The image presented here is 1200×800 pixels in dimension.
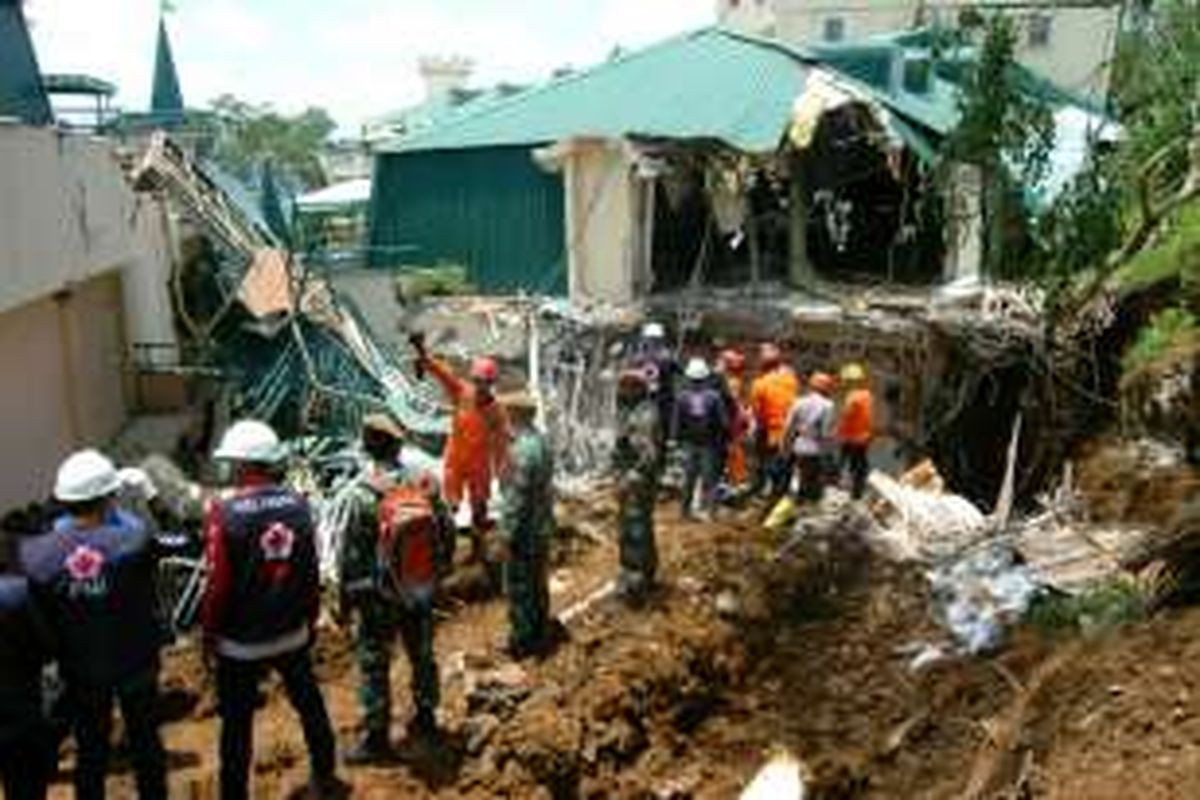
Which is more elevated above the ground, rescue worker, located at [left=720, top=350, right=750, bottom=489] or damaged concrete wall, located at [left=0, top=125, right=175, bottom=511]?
damaged concrete wall, located at [left=0, top=125, right=175, bottom=511]

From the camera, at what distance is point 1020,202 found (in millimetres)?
19328

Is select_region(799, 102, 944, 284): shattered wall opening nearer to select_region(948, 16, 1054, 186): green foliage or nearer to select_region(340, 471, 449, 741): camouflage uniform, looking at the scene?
select_region(948, 16, 1054, 186): green foliage

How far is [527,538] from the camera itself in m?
9.05

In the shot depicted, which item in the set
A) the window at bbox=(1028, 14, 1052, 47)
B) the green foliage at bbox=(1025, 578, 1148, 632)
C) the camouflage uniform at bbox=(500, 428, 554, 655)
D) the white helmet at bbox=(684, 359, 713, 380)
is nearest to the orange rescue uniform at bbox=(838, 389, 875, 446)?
the white helmet at bbox=(684, 359, 713, 380)

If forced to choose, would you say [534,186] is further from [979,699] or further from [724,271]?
[979,699]

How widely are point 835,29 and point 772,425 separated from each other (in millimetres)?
36687

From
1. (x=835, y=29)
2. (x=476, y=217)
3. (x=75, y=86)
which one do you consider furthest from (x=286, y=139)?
(x=75, y=86)

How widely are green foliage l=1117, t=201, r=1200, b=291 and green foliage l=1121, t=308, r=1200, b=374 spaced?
0.43 meters

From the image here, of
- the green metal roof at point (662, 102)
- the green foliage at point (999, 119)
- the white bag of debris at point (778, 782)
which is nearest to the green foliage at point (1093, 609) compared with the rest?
the white bag of debris at point (778, 782)

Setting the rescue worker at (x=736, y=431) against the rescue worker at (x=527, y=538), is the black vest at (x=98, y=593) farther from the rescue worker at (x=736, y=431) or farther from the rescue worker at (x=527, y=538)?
the rescue worker at (x=736, y=431)

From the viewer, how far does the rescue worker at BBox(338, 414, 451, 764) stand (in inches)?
298

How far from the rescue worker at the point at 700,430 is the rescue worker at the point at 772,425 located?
80cm

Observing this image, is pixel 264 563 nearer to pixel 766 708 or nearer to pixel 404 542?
pixel 404 542

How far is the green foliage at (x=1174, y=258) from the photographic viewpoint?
51.2ft
